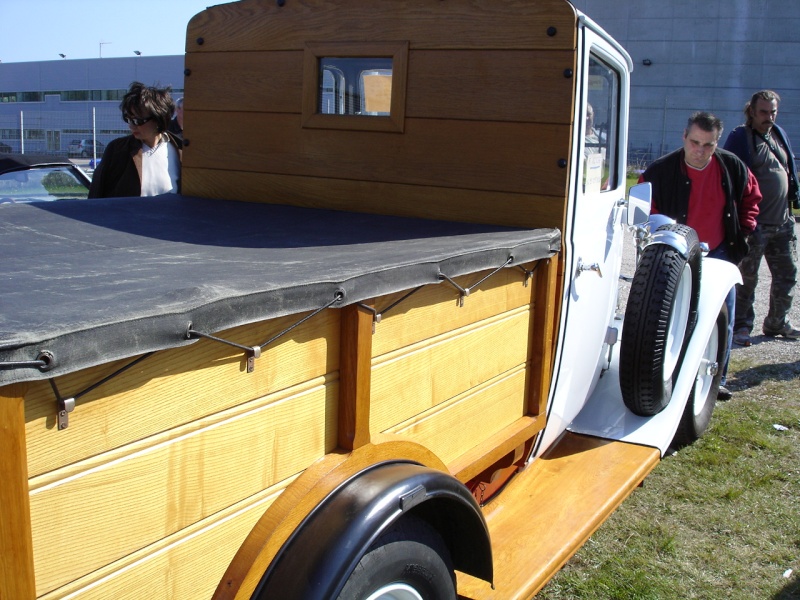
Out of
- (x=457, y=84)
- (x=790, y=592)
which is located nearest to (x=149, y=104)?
(x=457, y=84)

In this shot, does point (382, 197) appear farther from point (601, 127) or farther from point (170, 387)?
point (170, 387)

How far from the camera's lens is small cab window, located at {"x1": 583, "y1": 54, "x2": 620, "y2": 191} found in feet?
9.25

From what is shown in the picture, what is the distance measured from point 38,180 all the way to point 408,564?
5.32 meters

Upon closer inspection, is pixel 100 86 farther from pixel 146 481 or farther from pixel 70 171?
pixel 146 481

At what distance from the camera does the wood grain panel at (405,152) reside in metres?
2.56

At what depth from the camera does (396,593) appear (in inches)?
68.9

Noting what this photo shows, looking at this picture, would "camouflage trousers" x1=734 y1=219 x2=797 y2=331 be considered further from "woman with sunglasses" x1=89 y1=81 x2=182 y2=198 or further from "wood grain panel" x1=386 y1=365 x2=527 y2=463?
"woman with sunglasses" x1=89 y1=81 x2=182 y2=198

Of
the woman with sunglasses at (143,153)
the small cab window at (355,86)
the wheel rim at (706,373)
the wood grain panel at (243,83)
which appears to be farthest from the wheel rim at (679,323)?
the woman with sunglasses at (143,153)

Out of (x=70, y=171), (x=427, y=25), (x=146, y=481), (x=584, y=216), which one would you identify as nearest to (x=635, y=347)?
(x=584, y=216)

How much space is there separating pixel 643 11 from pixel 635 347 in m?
33.8

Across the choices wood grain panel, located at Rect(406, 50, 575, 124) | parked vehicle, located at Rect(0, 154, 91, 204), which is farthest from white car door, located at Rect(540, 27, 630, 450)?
parked vehicle, located at Rect(0, 154, 91, 204)

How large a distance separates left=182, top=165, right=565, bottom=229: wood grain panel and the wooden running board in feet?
3.08

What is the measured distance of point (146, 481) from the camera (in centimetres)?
128

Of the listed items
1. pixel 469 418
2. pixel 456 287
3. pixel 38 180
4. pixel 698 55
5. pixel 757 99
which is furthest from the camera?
pixel 698 55
